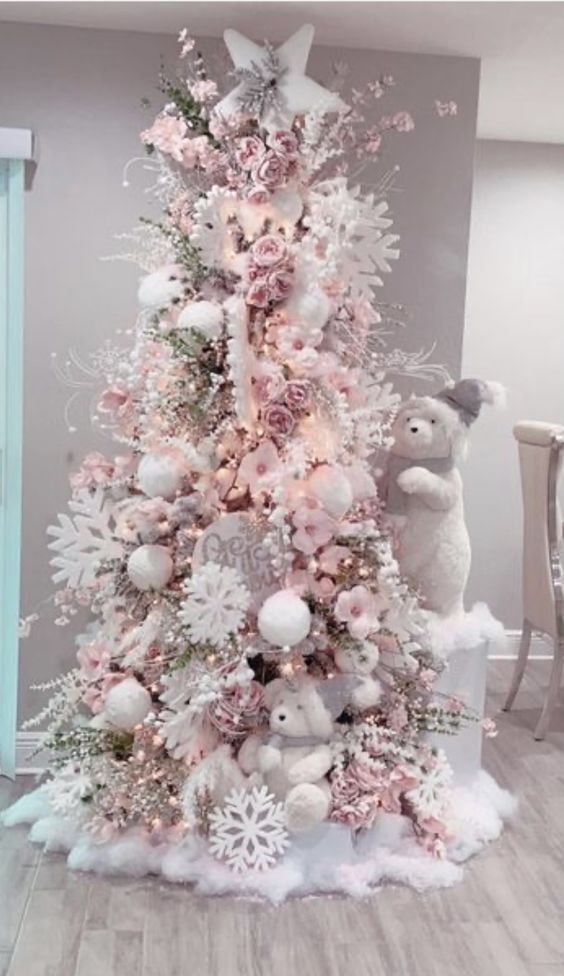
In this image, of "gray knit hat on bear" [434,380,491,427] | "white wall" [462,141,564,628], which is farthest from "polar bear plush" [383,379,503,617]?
"white wall" [462,141,564,628]

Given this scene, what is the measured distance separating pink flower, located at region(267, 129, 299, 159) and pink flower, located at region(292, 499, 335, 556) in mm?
892

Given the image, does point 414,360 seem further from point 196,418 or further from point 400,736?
point 400,736

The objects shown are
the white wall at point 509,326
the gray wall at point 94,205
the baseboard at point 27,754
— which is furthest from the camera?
the white wall at point 509,326

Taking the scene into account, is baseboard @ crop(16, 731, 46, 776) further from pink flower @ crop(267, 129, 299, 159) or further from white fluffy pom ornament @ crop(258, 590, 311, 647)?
pink flower @ crop(267, 129, 299, 159)

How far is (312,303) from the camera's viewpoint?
2.89m

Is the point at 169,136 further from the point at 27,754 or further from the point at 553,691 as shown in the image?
the point at 553,691

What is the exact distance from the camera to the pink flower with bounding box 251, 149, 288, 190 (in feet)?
9.39

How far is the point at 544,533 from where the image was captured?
4.07 meters

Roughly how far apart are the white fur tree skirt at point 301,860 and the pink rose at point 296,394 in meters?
1.10

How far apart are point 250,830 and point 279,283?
141 centimetres

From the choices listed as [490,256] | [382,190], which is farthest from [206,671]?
[490,256]

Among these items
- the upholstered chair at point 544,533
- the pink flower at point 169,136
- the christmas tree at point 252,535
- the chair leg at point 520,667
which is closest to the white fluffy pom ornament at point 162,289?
the christmas tree at point 252,535

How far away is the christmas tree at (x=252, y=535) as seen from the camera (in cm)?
289

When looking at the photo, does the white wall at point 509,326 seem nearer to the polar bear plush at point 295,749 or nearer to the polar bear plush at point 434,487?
the polar bear plush at point 434,487
